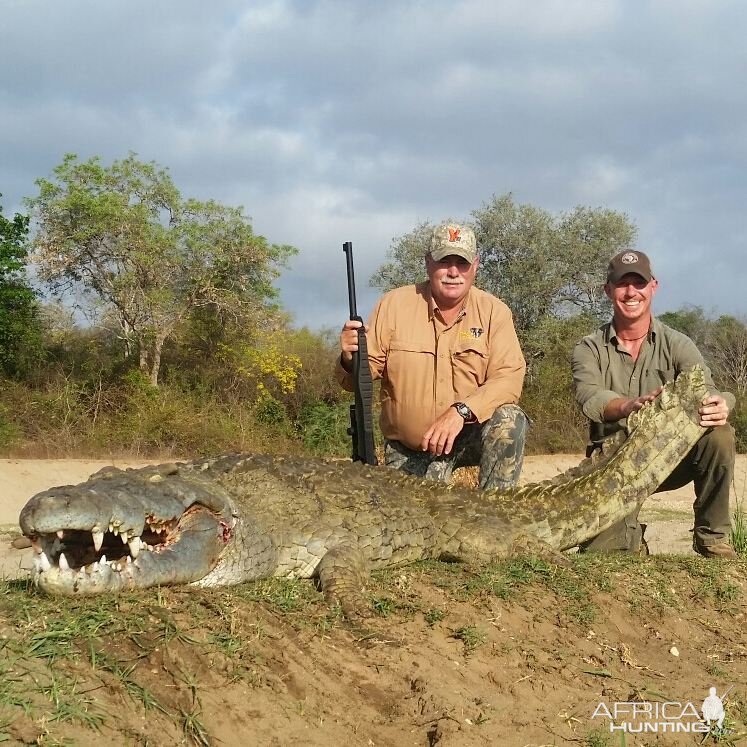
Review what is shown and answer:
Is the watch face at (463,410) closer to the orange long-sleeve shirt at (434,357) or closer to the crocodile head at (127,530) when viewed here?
the orange long-sleeve shirt at (434,357)

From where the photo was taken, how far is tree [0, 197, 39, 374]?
15305mm

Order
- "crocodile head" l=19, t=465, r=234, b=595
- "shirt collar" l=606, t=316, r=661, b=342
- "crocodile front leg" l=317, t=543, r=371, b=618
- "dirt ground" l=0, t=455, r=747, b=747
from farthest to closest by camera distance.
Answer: "shirt collar" l=606, t=316, r=661, b=342 < "crocodile front leg" l=317, t=543, r=371, b=618 < "crocodile head" l=19, t=465, r=234, b=595 < "dirt ground" l=0, t=455, r=747, b=747

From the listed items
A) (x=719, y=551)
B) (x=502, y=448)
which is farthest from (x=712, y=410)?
(x=502, y=448)

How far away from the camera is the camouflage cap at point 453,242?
578 cm

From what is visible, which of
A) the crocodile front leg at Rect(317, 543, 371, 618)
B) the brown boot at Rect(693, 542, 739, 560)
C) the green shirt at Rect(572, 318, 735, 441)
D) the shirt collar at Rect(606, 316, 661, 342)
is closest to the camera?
the crocodile front leg at Rect(317, 543, 371, 618)

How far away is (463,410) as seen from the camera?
553 centimetres

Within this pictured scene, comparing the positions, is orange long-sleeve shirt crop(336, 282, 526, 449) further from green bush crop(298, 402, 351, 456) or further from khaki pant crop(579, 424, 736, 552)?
green bush crop(298, 402, 351, 456)

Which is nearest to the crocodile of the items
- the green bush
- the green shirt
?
the green shirt

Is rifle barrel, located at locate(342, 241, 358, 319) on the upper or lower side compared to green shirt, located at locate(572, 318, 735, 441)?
upper

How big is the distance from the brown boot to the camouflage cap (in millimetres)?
2705

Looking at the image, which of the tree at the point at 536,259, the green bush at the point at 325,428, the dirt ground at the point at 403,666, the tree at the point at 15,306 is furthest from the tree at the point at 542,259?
the dirt ground at the point at 403,666

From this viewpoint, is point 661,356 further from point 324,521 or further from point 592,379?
point 324,521

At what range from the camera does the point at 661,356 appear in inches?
238

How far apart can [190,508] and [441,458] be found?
2.84 metres
